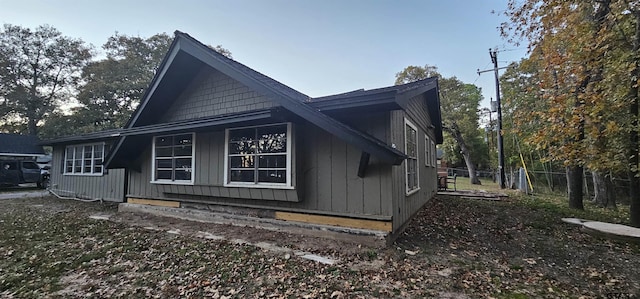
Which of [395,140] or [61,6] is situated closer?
[395,140]

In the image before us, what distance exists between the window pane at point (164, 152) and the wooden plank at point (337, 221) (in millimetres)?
3561

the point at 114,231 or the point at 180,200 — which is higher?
the point at 180,200

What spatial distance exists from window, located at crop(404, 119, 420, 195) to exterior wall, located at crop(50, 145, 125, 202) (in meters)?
9.23

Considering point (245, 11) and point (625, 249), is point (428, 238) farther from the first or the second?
point (245, 11)

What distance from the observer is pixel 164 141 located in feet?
23.9

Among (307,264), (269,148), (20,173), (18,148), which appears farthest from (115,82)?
(307,264)

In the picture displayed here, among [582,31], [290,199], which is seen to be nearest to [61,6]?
[290,199]

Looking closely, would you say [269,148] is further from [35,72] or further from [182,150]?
[35,72]

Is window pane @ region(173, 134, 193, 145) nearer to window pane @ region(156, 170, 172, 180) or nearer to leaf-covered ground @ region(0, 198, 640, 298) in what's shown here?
window pane @ region(156, 170, 172, 180)

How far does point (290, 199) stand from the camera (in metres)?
5.39

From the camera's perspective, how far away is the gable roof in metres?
4.27

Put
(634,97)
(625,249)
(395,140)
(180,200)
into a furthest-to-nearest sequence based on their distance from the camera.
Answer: (180,200), (634,97), (395,140), (625,249)

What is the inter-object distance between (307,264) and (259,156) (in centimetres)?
264

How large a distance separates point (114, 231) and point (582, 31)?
442 inches
